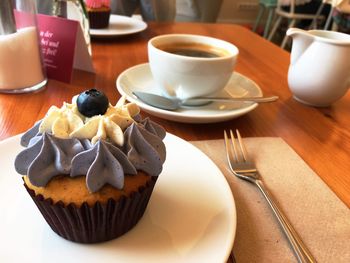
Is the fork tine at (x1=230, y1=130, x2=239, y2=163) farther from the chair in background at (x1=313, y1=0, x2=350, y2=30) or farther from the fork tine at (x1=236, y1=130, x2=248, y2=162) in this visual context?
the chair in background at (x1=313, y1=0, x2=350, y2=30)

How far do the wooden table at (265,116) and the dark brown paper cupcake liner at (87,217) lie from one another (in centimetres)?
33

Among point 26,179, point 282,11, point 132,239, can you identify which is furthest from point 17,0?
point 282,11

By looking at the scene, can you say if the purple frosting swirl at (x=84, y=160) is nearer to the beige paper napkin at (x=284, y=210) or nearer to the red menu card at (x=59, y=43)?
the beige paper napkin at (x=284, y=210)

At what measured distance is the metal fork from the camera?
1.68 ft

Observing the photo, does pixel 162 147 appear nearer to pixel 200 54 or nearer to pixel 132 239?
pixel 132 239

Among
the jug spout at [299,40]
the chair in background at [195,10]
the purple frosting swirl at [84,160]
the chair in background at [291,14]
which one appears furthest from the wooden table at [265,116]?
the chair in background at [291,14]

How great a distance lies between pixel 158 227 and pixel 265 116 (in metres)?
0.55

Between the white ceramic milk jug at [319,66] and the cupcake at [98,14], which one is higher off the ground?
the white ceramic milk jug at [319,66]

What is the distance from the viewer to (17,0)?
95cm

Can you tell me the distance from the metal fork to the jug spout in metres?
0.38

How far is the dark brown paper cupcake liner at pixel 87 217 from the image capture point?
514 millimetres

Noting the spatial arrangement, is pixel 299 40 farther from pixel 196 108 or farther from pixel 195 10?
pixel 195 10

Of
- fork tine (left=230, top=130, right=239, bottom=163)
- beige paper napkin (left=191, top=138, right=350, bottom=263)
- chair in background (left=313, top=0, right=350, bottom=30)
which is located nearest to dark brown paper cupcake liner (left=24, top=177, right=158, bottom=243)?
beige paper napkin (left=191, top=138, right=350, bottom=263)

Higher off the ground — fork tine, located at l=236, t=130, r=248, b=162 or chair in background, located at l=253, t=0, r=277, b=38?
Answer: fork tine, located at l=236, t=130, r=248, b=162
